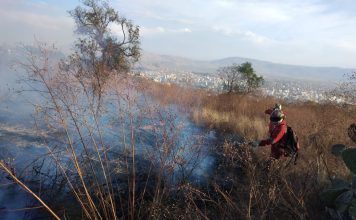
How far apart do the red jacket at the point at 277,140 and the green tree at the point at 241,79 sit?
11.0 meters

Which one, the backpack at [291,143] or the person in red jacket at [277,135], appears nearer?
the person in red jacket at [277,135]

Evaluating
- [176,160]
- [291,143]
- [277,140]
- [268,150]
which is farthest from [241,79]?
[176,160]

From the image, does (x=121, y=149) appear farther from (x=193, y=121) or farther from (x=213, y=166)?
(x=193, y=121)

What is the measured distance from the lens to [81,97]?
4082mm

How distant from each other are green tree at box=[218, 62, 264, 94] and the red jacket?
11023mm

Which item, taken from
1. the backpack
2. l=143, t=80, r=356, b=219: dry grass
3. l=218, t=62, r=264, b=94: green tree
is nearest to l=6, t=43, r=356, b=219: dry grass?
l=143, t=80, r=356, b=219: dry grass

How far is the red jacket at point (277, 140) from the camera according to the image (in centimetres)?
570

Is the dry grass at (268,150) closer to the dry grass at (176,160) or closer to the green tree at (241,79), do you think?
the dry grass at (176,160)

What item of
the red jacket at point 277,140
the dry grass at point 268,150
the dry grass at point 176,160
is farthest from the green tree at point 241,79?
the red jacket at point 277,140

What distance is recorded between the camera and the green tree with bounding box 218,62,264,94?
17078 millimetres

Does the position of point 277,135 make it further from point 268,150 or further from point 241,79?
point 241,79

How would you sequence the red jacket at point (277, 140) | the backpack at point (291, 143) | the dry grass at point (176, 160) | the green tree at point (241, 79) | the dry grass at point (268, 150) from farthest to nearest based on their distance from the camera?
the green tree at point (241, 79), the backpack at point (291, 143), the red jacket at point (277, 140), the dry grass at point (268, 150), the dry grass at point (176, 160)

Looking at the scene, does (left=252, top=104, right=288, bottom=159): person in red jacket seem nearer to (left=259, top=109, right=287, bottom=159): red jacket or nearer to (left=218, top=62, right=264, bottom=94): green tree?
(left=259, top=109, right=287, bottom=159): red jacket

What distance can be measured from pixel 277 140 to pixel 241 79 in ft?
38.7
